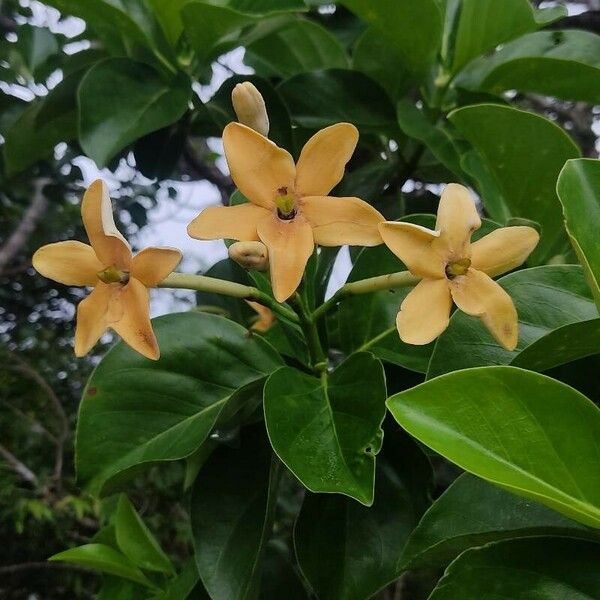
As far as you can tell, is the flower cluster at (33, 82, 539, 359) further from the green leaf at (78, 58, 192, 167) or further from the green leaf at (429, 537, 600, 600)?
the green leaf at (78, 58, 192, 167)

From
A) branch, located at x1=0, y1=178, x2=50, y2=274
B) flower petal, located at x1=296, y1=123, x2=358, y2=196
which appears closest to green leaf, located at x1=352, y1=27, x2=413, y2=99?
flower petal, located at x1=296, y1=123, x2=358, y2=196

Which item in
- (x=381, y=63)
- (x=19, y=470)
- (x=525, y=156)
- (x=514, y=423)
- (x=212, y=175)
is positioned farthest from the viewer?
(x=19, y=470)

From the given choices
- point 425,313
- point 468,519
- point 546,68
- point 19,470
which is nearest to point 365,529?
point 468,519

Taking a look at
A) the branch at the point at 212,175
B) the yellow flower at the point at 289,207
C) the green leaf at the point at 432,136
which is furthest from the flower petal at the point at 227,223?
the branch at the point at 212,175

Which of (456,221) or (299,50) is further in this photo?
(299,50)

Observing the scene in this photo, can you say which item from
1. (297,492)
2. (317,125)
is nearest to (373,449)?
(317,125)

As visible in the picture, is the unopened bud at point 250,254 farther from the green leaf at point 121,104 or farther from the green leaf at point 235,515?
the green leaf at point 121,104

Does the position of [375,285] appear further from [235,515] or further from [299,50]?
[299,50]
